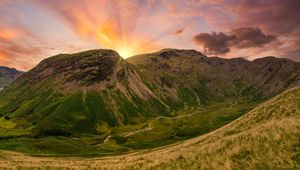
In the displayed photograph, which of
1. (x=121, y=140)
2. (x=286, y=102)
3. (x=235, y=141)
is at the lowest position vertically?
(x=121, y=140)

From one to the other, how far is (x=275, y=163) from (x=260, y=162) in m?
0.78

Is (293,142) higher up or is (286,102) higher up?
(286,102)

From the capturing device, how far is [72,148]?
468 feet

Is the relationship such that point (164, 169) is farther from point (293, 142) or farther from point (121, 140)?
point (121, 140)

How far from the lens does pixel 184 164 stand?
1791 centimetres

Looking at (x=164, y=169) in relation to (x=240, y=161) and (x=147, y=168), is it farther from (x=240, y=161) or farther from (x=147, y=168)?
(x=240, y=161)

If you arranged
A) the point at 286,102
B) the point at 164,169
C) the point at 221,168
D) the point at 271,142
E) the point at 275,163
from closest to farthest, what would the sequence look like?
the point at 275,163 < the point at 221,168 < the point at 271,142 < the point at 164,169 < the point at 286,102

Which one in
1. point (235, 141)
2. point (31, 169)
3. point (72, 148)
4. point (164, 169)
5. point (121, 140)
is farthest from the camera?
point (121, 140)

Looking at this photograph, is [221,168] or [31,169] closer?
[221,168]

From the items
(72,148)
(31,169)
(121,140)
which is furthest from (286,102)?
(121,140)

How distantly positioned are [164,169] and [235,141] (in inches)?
228

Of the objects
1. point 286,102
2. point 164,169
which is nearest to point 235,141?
point 164,169

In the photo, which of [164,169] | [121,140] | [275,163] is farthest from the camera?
[121,140]

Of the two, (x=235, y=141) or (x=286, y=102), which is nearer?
(x=235, y=141)
